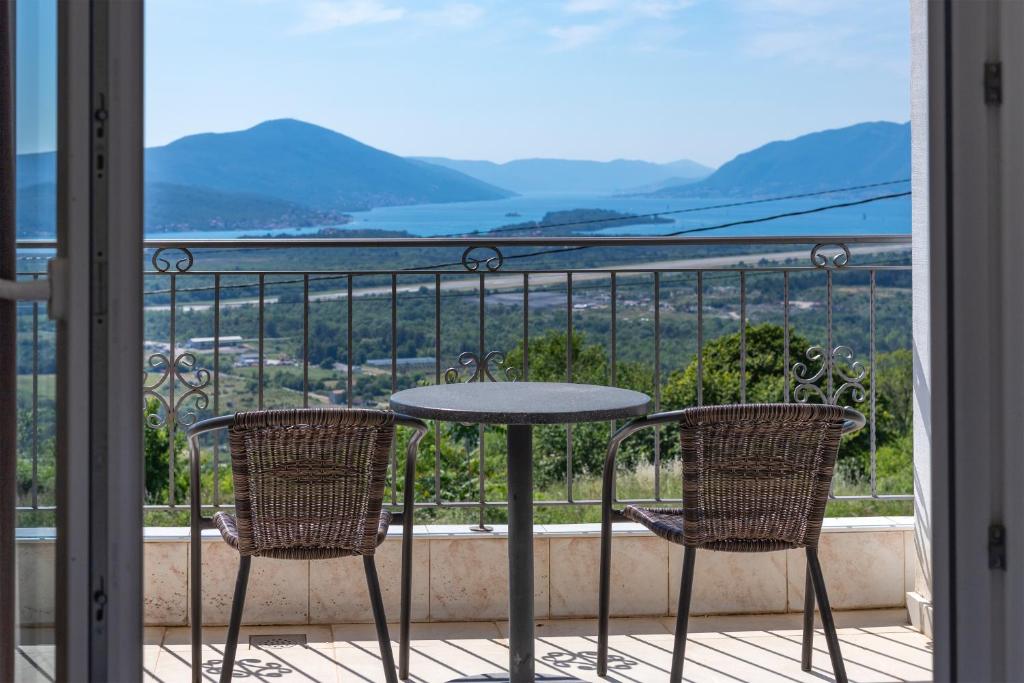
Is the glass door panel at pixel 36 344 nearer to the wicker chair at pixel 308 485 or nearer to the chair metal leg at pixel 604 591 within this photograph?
the wicker chair at pixel 308 485

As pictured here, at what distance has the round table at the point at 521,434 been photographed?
2.80 m

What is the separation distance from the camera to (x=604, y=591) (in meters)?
3.14

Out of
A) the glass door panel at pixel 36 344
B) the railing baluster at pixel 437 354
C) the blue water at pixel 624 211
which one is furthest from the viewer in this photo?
the blue water at pixel 624 211

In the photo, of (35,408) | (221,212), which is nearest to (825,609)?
(35,408)

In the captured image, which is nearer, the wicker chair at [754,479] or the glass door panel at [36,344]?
the glass door panel at [36,344]

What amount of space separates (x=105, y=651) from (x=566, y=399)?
5.35 feet

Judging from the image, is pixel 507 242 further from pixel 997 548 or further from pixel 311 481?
pixel 997 548

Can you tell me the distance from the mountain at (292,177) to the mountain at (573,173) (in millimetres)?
634

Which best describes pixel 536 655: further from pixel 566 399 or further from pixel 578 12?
pixel 578 12

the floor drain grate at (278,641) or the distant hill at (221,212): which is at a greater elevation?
the distant hill at (221,212)

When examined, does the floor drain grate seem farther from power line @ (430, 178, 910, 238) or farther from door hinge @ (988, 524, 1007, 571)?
power line @ (430, 178, 910, 238)

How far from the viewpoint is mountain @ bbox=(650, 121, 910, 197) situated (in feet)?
68.4

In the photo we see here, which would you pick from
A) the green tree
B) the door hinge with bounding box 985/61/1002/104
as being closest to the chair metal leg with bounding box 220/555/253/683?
the door hinge with bounding box 985/61/1002/104

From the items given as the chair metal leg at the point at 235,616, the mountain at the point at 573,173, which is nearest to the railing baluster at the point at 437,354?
the chair metal leg at the point at 235,616
